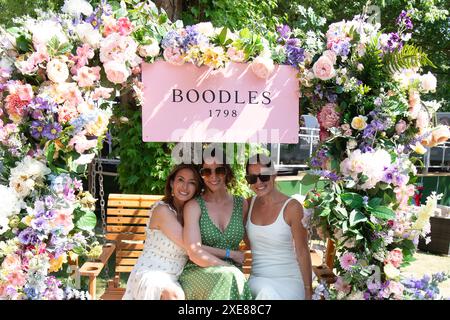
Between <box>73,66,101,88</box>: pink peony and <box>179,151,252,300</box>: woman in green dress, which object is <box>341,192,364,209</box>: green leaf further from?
<box>73,66,101,88</box>: pink peony

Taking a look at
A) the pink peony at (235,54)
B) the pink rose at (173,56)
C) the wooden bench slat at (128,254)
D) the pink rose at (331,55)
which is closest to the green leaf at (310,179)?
the pink rose at (331,55)

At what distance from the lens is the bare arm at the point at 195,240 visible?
10.4ft

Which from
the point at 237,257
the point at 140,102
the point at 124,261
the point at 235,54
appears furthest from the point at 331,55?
the point at 124,261

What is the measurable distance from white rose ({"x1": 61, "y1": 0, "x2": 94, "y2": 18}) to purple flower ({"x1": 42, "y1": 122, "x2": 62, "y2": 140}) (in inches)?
27.2

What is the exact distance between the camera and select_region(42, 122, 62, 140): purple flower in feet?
9.37

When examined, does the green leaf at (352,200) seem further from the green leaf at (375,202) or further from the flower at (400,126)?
the flower at (400,126)

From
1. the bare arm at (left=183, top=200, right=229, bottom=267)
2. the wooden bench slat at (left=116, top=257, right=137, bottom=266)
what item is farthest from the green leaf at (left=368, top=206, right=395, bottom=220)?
the wooden bench slat at (left=116, top=257, right=137, bottom=266)

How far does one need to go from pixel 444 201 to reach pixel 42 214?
11.6 m

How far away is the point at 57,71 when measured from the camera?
2.86 meters

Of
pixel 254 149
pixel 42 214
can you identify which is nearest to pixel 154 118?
pixel 42 214

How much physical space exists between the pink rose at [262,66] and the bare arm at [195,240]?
962 mm

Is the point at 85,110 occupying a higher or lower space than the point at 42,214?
higher

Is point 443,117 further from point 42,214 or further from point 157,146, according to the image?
point 42,214
